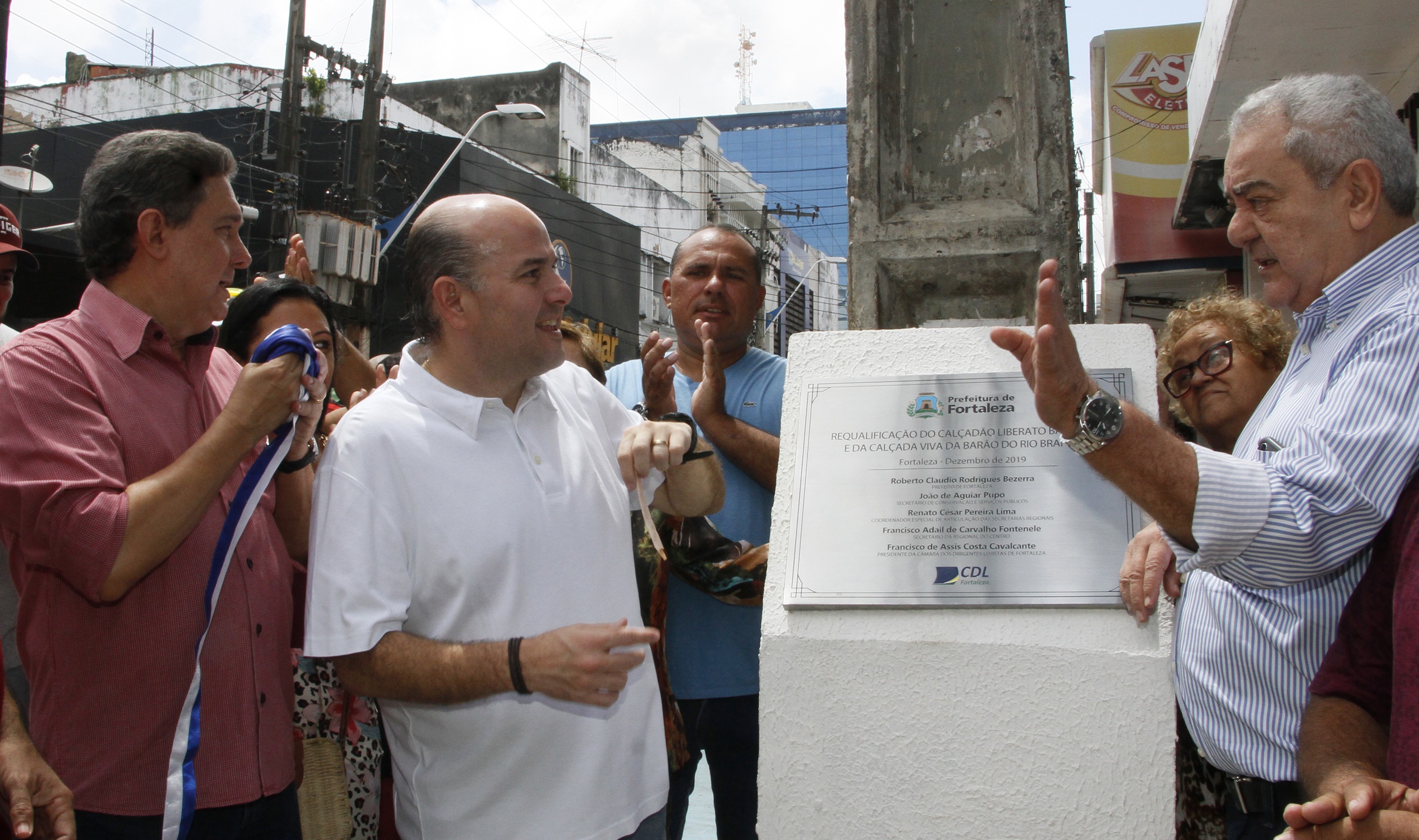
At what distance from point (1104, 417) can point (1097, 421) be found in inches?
0.5

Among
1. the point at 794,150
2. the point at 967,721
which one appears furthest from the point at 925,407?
the point at 794,150

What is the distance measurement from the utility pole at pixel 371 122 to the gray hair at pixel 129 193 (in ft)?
47.2

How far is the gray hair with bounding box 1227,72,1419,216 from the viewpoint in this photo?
1747 millimetres

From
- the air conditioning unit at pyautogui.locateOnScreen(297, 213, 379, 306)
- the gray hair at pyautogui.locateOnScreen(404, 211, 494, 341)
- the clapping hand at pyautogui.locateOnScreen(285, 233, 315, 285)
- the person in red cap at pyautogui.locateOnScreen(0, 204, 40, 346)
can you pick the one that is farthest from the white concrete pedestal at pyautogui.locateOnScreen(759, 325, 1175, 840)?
the air conditioning unit at pyautogui.locateOnScreen(297, 213, 379, 306)

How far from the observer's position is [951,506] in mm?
2037

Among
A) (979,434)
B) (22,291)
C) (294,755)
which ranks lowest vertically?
(294,755)

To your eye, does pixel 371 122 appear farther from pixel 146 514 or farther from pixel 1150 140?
pixel 146 514

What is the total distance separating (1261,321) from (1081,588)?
1.25 m

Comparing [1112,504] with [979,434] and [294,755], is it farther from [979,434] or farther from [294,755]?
[294,755]

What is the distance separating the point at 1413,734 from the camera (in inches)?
54.7

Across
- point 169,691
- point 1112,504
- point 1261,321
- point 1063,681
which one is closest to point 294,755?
point 169,691

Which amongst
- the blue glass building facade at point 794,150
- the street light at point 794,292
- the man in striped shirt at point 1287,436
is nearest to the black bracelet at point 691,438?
the man in striped shirt at point 1287,436

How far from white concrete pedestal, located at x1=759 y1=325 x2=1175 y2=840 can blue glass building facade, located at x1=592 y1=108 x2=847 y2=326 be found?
4794cm

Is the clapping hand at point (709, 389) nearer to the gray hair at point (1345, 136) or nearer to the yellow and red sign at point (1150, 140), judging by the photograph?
the gray hair at point (1345, 136)
